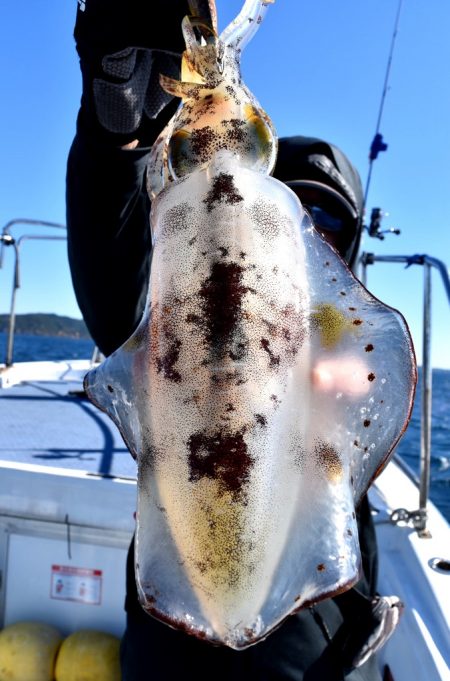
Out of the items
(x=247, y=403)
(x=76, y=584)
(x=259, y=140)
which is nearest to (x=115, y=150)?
(x=259, y=140)

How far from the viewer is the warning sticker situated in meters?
2.68

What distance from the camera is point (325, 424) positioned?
782mm

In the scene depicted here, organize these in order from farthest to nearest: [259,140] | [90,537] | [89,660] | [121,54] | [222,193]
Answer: [90,537] < [89,660] < [121,54] < [259,140] < [222,193]

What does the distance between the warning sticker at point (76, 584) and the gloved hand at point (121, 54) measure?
7.37 ft

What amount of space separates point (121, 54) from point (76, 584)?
2.56 metres

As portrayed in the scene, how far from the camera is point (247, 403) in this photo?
0.72 metres

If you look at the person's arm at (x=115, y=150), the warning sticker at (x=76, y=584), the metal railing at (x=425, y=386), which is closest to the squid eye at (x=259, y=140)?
the person's arm at (x=115, y=150)

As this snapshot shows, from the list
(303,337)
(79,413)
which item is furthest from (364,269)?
(303,337)

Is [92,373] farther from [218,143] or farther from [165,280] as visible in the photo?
[218,143]

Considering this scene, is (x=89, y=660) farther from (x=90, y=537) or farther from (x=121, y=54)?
(x=121, y=54)

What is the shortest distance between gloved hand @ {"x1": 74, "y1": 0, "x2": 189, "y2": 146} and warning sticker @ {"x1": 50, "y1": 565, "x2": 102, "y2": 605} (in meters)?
2.24

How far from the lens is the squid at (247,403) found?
0.70 meters

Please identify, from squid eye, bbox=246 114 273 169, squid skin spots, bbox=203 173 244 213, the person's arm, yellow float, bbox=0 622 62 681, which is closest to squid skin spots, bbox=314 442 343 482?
squid skin spots, bbox=203 173 244 213

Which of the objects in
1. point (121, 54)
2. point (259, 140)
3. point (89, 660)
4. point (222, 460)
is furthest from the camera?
point (89, 660)
